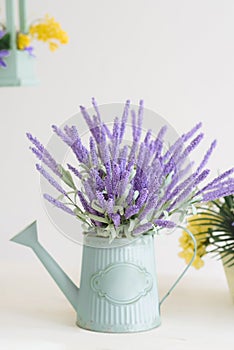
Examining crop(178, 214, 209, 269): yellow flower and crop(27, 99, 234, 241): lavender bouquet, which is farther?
crop(178, 214, 209, 269): yellow flower

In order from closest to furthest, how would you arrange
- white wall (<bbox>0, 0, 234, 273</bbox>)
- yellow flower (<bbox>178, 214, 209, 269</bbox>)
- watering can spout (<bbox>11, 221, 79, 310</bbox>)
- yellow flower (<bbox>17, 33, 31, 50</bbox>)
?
yellow flower (<bbox>17, 33, 31, 50</bbox>)
watering can spout (<bbox>11, 221, 79, 310</bbox>)
yellow flower (<bbox>178, 214, 209, 269</bbox>)
white wall (<bbox>0, 0, 234, 273</bbox>)

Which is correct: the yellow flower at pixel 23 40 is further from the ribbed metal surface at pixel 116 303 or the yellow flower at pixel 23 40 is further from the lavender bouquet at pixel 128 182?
the ribbed metal surface at pixel 116 303

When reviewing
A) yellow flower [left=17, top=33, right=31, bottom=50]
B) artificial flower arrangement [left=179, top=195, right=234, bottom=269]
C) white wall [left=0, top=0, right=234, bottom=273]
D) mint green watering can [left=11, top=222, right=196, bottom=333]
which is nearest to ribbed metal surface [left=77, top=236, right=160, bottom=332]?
mint green watering can [left=11, top=222, right=196, bottom=333]

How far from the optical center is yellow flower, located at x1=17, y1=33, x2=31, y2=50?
48.6 inches

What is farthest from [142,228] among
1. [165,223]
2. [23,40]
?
[23,40]

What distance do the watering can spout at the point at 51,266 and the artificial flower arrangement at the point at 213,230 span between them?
0.27 meters

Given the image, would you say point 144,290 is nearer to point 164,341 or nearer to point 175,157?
Result: point 164,341

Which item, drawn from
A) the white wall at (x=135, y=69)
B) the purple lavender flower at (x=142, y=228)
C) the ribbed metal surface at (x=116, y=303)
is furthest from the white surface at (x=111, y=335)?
the white wall at (x=135, y=69)

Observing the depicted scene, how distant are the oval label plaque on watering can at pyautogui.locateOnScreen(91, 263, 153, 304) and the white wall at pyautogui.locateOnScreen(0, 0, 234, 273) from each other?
4.90ft

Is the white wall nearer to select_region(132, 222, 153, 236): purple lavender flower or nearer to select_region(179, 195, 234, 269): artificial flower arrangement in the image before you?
select_region(179, 195, 234, 269): artificial flower arrangement

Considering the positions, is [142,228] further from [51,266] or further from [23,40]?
[23,40]

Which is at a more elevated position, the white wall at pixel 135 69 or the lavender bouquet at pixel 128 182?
the white wall at pixel 135 69

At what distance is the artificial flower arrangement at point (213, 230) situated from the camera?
1.49 m

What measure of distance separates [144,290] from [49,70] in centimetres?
163
